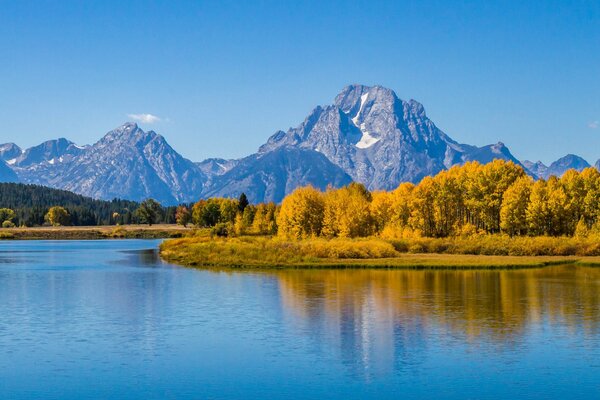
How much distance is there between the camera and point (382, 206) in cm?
13512

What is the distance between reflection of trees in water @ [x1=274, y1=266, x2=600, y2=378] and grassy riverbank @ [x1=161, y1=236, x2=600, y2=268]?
30.5 feet

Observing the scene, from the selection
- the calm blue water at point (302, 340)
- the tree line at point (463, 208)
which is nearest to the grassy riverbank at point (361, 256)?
the tree line at point (463, 208)

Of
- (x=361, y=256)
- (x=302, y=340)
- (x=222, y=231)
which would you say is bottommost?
(x=302, y=340)

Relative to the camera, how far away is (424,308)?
159ft

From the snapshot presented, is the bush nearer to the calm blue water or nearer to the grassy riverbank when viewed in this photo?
the grassy riverbank

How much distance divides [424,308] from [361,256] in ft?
158

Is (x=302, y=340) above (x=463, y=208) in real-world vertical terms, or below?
below

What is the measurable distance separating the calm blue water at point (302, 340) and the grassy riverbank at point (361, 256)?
1982cm

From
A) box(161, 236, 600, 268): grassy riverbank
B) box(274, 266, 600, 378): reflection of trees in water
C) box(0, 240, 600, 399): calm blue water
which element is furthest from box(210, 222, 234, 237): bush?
box(0, 240, 600, 399): calm blue water

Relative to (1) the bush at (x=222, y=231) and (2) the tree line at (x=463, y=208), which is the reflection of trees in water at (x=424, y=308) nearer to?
(2) the tree line at (x=463, y=208)

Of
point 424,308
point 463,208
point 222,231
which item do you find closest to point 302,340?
point 424,308

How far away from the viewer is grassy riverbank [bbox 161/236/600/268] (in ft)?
282

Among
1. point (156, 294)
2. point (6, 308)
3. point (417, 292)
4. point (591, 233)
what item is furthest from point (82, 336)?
point (591, 233)

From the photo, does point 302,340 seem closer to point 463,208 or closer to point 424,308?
point 424,308
